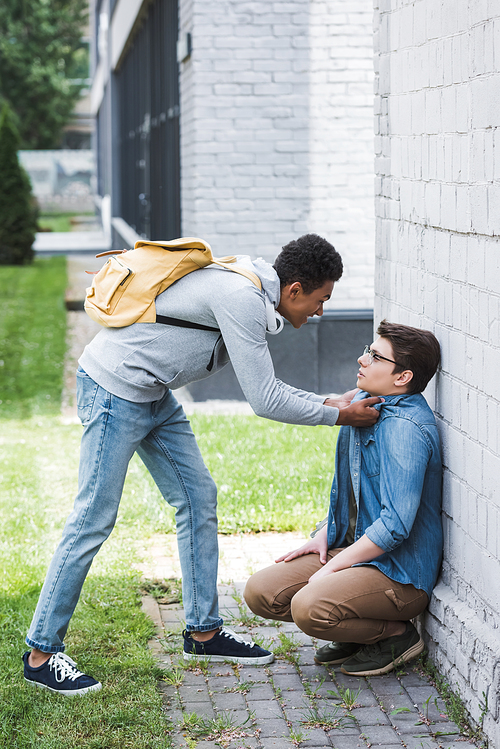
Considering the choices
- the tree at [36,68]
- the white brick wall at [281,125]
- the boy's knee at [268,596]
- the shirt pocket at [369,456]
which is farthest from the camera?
the tree at [36,68]

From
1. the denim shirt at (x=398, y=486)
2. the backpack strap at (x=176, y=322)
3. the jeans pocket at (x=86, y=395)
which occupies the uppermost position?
the backpack strap at (x=176, y=322)

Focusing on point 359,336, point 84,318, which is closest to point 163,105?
point 84,318

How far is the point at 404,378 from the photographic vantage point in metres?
3.62

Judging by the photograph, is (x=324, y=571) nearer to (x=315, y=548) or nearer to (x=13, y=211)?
(x=315, y=548)

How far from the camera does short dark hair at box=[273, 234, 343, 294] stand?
340 centimetres

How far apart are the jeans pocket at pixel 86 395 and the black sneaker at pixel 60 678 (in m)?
0.90

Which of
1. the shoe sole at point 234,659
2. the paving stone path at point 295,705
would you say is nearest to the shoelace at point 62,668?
the paving stone path at point 295,705

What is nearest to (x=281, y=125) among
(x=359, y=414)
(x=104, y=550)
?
(x=104, y=550)

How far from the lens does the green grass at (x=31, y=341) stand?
9.31 m

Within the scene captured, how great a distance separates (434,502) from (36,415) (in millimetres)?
5569

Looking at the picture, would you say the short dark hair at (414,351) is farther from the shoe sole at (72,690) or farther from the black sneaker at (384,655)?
the shoe sole at (72,690)

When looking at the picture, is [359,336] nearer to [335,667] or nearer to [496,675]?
[335,667]

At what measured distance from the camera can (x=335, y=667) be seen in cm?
386

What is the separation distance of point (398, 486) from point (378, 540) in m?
0.21
